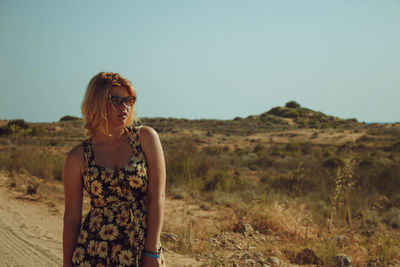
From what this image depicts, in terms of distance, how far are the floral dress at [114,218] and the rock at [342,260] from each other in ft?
12.0

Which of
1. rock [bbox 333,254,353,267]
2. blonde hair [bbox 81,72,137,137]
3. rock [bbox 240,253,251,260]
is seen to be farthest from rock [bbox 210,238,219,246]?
blonde hair [bbox 81,72,137,137]

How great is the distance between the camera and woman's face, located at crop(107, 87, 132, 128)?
2.04 metres

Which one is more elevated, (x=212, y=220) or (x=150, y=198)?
(x=150, y=198)

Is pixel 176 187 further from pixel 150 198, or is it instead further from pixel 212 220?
pixel 150 198

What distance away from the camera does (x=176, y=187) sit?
998cm

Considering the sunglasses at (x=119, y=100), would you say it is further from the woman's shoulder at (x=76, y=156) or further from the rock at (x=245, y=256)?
the rock at (x=245, y=256)

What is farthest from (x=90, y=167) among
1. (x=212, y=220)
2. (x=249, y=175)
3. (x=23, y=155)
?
(x=249, y=175)

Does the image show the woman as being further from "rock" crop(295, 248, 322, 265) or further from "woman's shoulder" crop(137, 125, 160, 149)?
"rock" crop(295, 248, 322, 265)

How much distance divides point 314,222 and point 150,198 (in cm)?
576

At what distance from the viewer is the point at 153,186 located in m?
2.02

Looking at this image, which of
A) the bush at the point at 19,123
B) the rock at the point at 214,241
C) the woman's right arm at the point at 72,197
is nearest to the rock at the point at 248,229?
the rock at the point at 214,241

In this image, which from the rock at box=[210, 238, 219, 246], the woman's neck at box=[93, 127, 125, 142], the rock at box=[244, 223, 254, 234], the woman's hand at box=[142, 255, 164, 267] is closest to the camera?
the woman's hand at box=[142, 255, 164, 267]

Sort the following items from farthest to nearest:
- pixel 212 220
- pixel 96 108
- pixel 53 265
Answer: pixel 212 220
pixel 53 265
pixel 96 108

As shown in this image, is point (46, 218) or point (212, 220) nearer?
point (46, 218)
